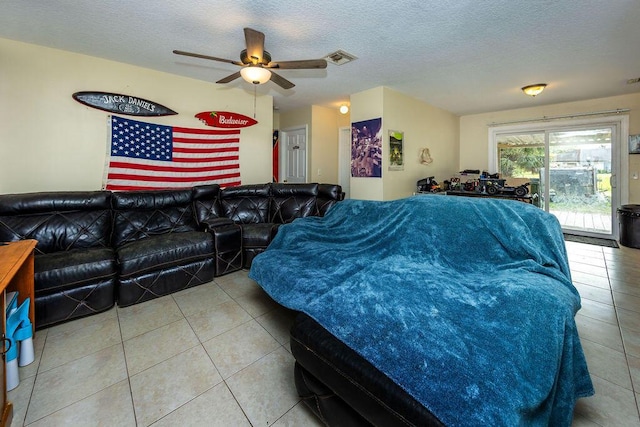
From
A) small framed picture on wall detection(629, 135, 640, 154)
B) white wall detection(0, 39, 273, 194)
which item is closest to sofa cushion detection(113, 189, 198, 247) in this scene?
white wall detection(0, 39, 273, 194)

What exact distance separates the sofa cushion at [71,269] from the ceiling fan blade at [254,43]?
2183mm

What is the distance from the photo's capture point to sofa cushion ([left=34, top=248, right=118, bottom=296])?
2.03 metres

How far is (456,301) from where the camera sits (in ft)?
4.22

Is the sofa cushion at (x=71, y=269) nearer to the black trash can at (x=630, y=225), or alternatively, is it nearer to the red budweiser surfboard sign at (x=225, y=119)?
the red budweiser surfboard sign at (x=225, y=119)

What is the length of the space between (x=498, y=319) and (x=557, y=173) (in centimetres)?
616

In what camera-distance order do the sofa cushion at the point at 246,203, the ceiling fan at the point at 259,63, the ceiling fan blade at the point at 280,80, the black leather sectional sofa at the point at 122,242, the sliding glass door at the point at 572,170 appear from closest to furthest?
1. the black leather sectional sofa at the point at 122,242
2. the ceiling fan at the point at 259,63
3. the ceiling fan blade at the point at 280,80
4. the sofa cushion at the point at 246,203
5. the sliding glass door at the point at 572,170

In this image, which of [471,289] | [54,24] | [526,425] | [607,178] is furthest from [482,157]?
[54,24]

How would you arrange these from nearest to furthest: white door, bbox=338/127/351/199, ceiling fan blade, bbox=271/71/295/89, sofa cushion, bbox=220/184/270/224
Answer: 1. ceiling fan blade, bbox=271/71/295/89
2. sofa cushion, bbox=220/184/270/224
3. white door, bbox=338/127/351/199

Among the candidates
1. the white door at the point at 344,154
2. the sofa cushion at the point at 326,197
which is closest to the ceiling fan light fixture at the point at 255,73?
the sofa cushion at the point at 326,197

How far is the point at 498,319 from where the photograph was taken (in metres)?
1.11

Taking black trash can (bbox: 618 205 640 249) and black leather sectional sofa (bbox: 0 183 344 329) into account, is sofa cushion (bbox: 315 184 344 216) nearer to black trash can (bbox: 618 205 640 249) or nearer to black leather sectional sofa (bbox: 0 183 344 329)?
black leather sectional sofa (bbox: 0 183 344 329)

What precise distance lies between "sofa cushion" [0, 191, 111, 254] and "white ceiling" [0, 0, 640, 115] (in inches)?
63.6

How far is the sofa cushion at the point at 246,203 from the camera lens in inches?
150

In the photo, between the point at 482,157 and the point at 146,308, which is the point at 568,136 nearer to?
the point at 482,157
